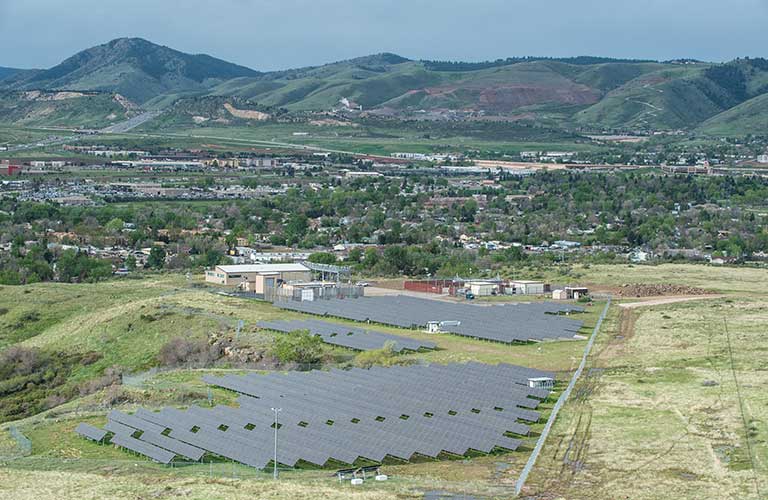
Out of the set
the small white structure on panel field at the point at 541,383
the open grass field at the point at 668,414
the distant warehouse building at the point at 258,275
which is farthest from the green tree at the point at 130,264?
the small white structure on panel field at the point at 541,383

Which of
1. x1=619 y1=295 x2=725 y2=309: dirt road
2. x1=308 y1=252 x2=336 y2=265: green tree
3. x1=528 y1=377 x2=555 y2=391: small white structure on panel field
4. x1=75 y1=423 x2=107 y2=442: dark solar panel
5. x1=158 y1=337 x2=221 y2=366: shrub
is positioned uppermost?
x1=528 y1=377 x2=555 y2=391: small white structure on panel field

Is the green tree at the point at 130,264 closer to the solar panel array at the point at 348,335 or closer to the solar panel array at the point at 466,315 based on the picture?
the solar panel array at the point at 466,315

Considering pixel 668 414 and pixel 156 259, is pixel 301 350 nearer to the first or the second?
pixel 668 414

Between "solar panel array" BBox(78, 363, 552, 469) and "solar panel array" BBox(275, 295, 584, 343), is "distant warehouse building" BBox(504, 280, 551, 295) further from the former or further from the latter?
"solar panel array" BBox(78, 363, 552, 469)

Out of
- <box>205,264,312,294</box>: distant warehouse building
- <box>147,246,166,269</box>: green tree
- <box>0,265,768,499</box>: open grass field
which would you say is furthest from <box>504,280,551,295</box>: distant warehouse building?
<box>147,246,166,269</box>: green tree

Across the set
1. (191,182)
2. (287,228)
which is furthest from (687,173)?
(287,228)

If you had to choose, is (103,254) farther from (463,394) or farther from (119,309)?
(463,394)

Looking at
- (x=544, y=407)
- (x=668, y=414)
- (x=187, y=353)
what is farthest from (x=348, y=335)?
(x=668, y=414)
